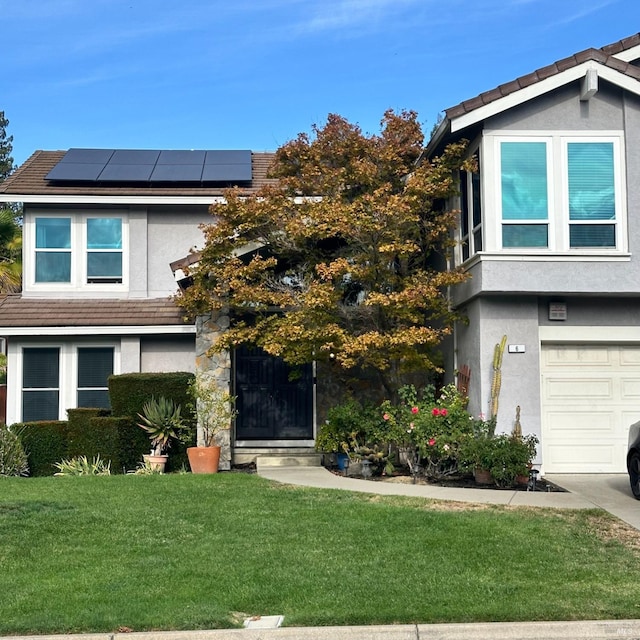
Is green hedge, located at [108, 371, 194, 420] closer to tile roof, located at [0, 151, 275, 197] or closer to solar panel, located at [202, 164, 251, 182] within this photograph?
tile roof, located at [0, 151, 275, 197]

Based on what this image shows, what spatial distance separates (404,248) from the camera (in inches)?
493

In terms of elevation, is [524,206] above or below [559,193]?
below

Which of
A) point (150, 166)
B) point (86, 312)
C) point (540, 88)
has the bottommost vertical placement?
point (86, 312)

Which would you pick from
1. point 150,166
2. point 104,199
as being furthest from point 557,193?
point 150,166

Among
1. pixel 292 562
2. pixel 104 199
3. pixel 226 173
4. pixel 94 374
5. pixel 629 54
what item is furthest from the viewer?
pixel 226 173

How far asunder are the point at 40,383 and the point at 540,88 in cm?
1110

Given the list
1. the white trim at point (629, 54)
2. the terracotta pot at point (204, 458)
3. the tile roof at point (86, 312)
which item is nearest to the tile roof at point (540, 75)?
the white trim at point (629, 54)

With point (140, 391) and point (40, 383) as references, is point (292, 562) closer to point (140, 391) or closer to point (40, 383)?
point (140, 391)

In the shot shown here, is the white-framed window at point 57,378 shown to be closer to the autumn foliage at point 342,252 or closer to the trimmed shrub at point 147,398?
the trimmed shrub at point 147,398

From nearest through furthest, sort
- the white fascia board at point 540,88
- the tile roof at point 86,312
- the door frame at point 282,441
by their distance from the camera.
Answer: the white fascia board at point 540,88
the door frame at point 282,441
the tile roof at point 86,312

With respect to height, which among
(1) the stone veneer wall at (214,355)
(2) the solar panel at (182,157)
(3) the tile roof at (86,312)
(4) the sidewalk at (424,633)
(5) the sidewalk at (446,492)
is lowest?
(4) the sidewalk at (424,633)

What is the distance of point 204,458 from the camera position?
1360 centimetres

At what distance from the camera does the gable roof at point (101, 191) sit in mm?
16906

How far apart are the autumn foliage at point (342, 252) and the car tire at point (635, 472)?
341 centimetres
